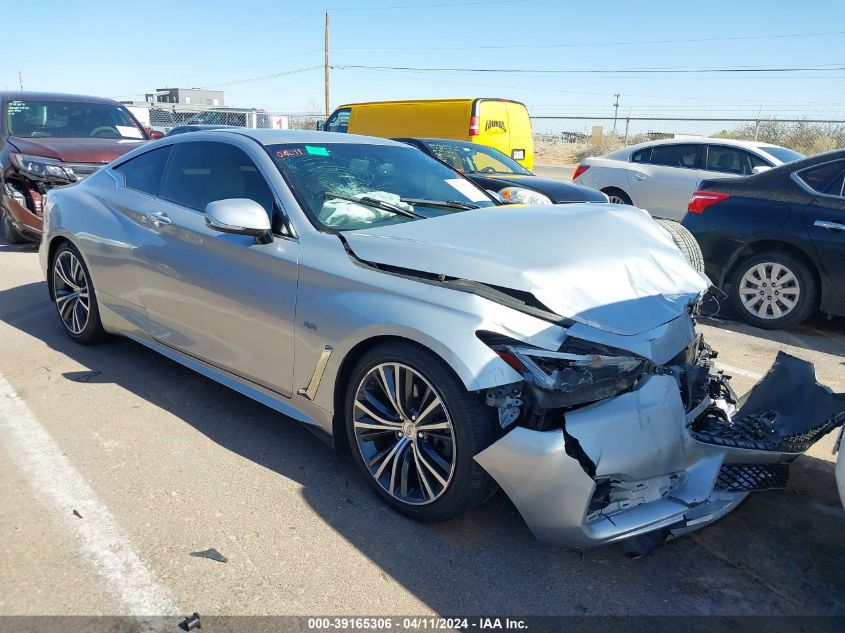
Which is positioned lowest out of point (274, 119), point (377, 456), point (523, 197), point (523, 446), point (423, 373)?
point (377, 456)

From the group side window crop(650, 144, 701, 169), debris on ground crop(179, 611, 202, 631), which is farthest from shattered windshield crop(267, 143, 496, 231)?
side window crop(650, 144, 701, 169)

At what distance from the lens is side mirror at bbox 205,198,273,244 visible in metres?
3.23

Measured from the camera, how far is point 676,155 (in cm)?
1047

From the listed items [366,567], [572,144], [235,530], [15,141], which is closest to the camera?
[366,567]

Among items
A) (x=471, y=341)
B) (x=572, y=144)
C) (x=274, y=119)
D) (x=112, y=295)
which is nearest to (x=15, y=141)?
(x=112, y=295)

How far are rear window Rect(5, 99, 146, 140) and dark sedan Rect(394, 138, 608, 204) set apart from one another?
12.8ft

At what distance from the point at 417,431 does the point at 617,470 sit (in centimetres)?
82

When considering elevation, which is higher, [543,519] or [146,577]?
[543,519]

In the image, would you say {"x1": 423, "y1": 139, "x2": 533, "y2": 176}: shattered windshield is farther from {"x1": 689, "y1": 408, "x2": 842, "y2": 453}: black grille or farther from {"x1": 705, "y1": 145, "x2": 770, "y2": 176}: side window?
{"x1": 689, "y1": 408, "x2": 842, "y2": 453}: black grille

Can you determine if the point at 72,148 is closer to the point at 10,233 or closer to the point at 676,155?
the point at 10,233

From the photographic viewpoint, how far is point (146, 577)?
8.35ft

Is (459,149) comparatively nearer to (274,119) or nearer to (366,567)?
(366,567)

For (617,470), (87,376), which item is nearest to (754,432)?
(617,470)

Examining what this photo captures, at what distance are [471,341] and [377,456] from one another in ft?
2.60
